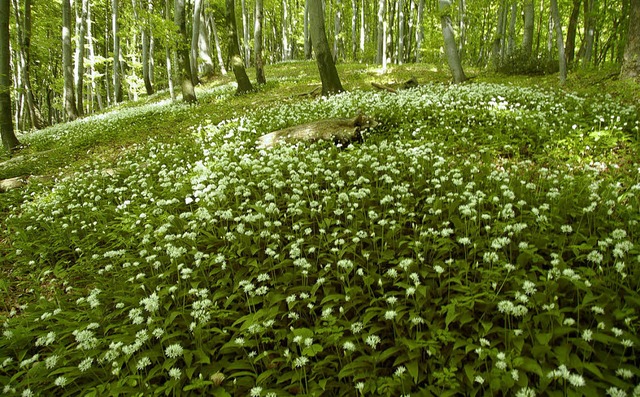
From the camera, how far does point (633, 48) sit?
9305 millimetres

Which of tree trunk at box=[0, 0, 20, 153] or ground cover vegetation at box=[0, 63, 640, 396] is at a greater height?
tree trunk at box=[0, 0, 20, 153]

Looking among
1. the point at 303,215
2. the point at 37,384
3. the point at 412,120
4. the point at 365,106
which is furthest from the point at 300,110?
the point at 37,384

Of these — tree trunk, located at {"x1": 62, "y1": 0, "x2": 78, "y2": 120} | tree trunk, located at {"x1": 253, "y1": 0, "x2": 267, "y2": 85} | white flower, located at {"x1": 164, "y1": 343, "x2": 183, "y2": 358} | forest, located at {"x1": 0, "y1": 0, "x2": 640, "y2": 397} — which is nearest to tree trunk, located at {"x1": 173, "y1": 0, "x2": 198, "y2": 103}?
tree trunk, located at {"x1": 253, "y1": 0, "x2": 267, "y2": 85}

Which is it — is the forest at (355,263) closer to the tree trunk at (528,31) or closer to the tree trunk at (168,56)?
the tree trunk at (528,31)

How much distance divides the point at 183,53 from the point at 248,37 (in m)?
19.0

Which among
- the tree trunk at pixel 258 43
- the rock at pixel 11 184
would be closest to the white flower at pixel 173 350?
the rock at pixel 11 184

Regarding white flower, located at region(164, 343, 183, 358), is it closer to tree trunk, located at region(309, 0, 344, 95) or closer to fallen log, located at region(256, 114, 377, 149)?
fallen log, located at region(256, 114, 377, 149)

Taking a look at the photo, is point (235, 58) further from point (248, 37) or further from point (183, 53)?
point (248, 37)

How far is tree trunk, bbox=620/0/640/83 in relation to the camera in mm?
9211

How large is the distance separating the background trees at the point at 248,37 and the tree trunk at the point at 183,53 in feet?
0.39

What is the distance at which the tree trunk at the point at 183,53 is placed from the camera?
16172 mm

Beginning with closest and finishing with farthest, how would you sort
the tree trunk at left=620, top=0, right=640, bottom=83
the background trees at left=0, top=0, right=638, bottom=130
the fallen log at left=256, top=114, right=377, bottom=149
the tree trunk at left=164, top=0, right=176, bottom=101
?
the fallen log at left=256, top=114, right=377, bottom=149
the tree trunk at left=620, top=0, right=640, bottom=83
the tree trunk at left=164, top=0, right=176, bottom=101
the background trees at left=0, top=0, right=638, bottom=130

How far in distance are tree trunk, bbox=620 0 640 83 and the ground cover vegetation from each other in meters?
3.42

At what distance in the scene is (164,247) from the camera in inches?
199
